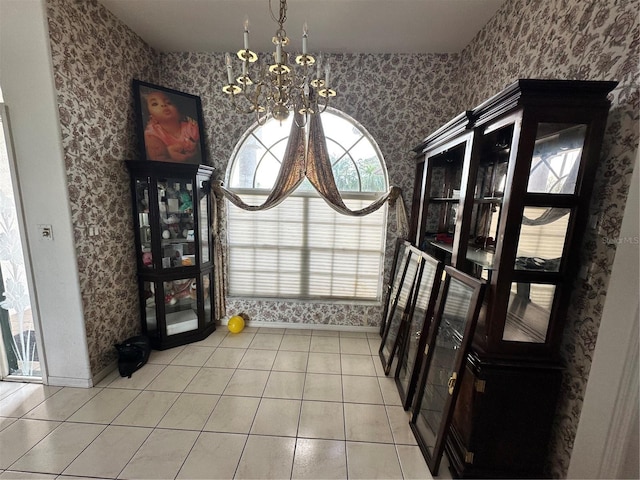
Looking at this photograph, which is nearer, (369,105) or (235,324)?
(369,105)

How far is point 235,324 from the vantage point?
3.24 m

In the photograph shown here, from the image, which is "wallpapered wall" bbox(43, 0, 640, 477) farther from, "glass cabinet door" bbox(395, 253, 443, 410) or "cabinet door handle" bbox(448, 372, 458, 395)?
"glass cabinet door" bbox(395, 253, 443, 410)

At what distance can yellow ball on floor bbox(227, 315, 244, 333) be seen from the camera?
3.23m

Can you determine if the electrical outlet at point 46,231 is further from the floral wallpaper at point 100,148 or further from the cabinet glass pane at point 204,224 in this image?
the cabinet glass pane at point 204,224

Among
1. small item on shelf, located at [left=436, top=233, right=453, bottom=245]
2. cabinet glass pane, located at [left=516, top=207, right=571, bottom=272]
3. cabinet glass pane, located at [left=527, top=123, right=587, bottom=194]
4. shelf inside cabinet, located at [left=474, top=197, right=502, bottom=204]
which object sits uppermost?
cabinet glass pane, located at [left=527, top=123, right=587, bottom=194]

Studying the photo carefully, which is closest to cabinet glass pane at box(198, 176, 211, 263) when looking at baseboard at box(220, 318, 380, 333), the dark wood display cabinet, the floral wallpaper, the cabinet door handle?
the dark wood display cabinet

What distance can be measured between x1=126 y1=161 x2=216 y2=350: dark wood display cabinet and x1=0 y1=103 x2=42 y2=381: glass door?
808 millimetres

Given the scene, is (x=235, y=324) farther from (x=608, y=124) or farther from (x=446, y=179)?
(x=608, y=124)

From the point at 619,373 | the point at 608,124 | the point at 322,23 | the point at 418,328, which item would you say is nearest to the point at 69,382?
the point at 418,328

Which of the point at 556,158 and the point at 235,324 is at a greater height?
the point at 556,158

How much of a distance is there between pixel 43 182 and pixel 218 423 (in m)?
2.27

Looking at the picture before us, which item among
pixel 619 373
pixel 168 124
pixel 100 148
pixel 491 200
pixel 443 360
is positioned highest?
pixel 168 124

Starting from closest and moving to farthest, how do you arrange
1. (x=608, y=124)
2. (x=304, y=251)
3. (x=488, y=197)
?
(x=608, y=124) < (x=488, y=197) < (x=304, y=251)

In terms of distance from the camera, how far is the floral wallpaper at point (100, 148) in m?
2.04
